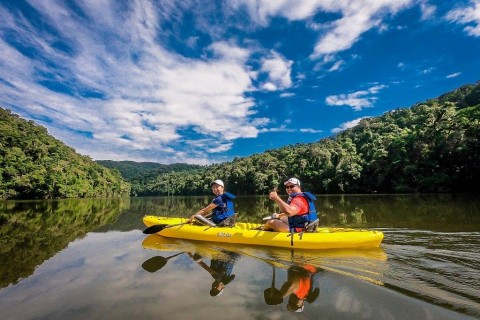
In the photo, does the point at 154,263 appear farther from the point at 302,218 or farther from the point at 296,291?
the point at 302,218

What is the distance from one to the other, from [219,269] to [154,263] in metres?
1.50

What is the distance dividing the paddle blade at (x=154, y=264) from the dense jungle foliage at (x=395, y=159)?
38326mm

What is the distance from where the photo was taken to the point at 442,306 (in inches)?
137

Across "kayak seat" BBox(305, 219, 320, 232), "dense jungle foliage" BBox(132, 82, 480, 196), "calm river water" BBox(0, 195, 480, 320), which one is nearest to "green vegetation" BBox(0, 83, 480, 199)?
"dense jungle foliage" BBox(132, 82, 480, 196)

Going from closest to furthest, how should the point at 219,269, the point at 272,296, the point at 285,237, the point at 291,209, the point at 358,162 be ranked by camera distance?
the point at 272,296
the point at 219,269
the point at 291,209
the point at 285,237
the point at 358,162

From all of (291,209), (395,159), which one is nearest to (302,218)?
(291,209)

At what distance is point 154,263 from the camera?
20.5 feet

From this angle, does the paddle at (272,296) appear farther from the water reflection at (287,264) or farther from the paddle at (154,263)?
the paddle at (154,263)

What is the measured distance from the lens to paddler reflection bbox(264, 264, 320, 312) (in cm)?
385

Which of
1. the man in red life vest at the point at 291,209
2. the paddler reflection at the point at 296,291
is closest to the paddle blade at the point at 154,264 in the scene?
the paddler reflection at the point at 296,291

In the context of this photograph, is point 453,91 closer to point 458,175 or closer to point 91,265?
point 458,175

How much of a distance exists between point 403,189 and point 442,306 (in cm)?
4164

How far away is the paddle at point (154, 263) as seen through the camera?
5852mm

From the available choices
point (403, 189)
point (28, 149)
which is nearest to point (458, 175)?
point (403, 189)
